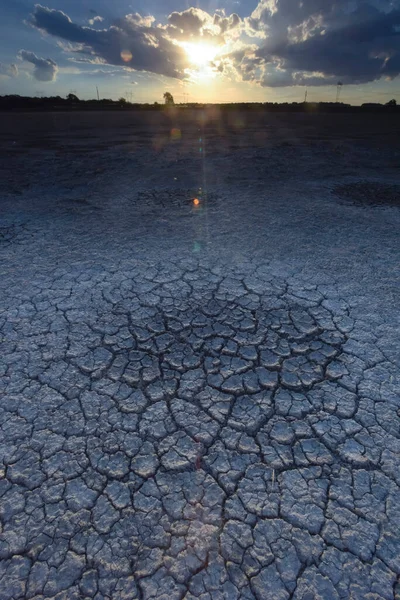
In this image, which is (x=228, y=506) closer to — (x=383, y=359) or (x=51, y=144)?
(x=383, y=359)

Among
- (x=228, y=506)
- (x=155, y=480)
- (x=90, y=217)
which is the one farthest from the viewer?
(x=90, y=217)

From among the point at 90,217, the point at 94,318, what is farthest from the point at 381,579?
the point at 90,217

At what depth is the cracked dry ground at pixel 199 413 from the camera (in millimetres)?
1363

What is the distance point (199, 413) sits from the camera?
1.97 meters

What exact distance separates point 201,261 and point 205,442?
2190 mm

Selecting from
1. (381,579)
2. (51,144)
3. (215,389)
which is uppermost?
(51,144)

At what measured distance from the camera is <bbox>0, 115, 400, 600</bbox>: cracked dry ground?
4.47ft

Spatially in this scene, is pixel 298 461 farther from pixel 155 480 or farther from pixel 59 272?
pixel 59 272

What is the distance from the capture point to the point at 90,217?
16.2 ft

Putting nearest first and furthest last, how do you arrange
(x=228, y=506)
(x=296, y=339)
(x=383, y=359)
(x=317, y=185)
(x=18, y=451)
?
1. (x=228, y=506)
2. (x=18, y=451)
3. (x=383, y=359)
4. (x=296, y=339)
5. (x=317, y=185)

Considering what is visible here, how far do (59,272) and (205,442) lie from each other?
8.12 feet

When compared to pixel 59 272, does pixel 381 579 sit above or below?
below

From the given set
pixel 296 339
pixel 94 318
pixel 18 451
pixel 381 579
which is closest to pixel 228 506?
pixel 381 579

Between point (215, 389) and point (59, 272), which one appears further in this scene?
point (59, 272)
